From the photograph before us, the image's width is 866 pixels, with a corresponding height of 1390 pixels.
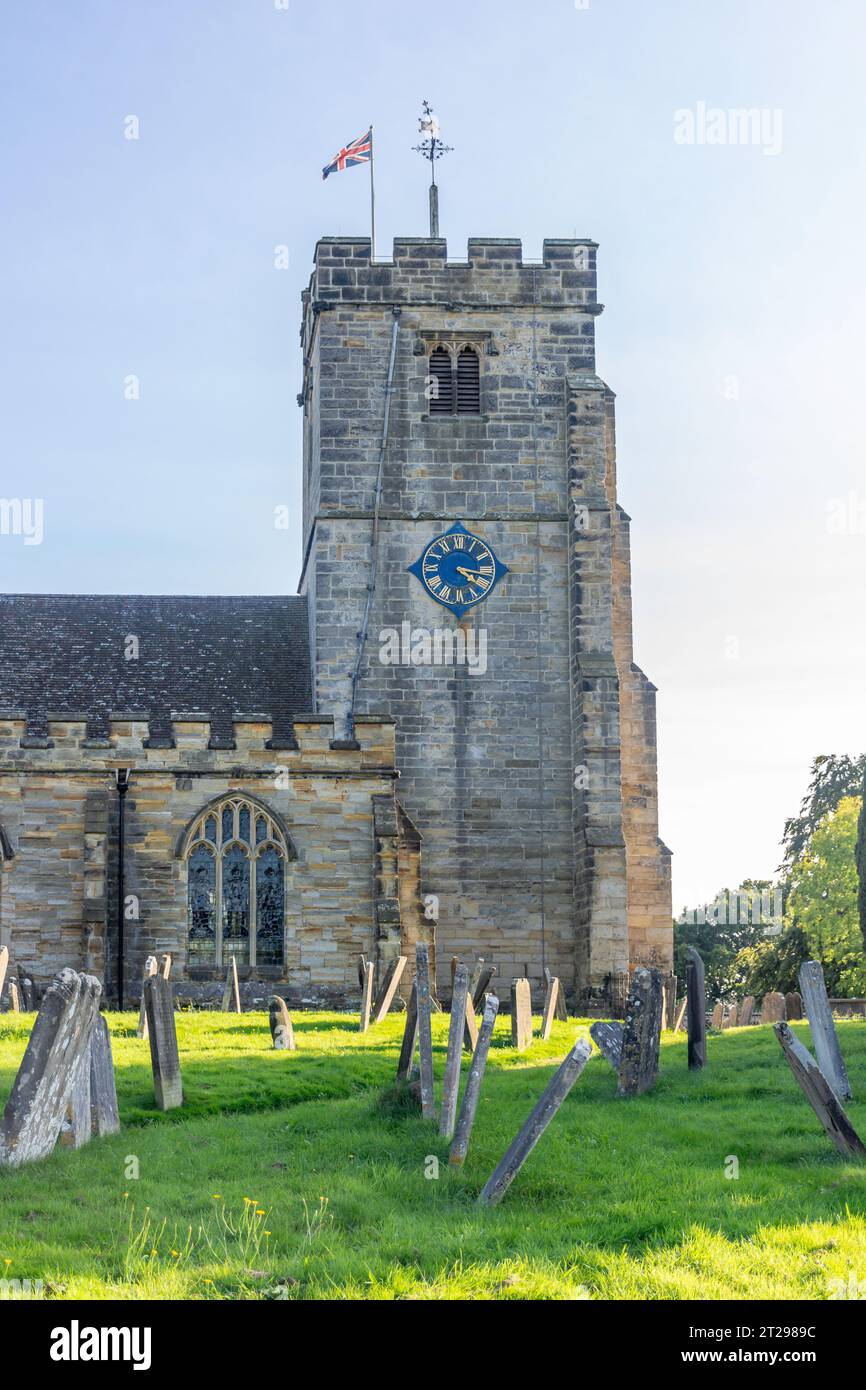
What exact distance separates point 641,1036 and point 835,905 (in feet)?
98.8

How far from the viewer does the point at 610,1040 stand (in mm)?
14562

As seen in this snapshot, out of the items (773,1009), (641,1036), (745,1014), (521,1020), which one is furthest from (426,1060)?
(745,1014)

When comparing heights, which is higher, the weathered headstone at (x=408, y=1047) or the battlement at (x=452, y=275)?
the battlement at (x=452, y=275)

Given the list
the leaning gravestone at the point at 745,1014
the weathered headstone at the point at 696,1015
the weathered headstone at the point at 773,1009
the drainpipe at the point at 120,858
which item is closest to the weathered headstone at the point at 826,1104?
the weathered headstone at the point at 696,1015

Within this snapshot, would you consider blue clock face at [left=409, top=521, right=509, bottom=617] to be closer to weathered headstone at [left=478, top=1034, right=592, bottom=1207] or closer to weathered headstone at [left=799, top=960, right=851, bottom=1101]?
weathered headstone at [left=799, top=960, right=851, bottom=1101]

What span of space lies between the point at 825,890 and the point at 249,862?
70.7ft

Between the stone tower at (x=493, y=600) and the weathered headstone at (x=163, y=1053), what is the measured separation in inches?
625

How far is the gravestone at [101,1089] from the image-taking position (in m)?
11.7

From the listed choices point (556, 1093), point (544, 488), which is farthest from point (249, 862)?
point (556, 1093)

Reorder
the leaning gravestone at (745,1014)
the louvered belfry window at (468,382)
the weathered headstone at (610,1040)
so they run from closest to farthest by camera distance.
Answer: the weathered headstone at (610,1040), the leaning gravestone at (745,1014), the louvered belfry window at (468,382)

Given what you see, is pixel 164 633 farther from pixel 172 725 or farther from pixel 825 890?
pixel 825 890

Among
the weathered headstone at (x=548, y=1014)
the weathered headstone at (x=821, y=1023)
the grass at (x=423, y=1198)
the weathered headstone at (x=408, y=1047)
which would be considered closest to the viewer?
the grass at (x=423, y=1198)

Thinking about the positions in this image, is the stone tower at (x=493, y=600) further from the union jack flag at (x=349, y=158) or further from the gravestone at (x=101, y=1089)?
the gravestone at (x=101, y=1089)

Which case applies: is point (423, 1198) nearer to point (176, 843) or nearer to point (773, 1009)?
point (773, 1009)
